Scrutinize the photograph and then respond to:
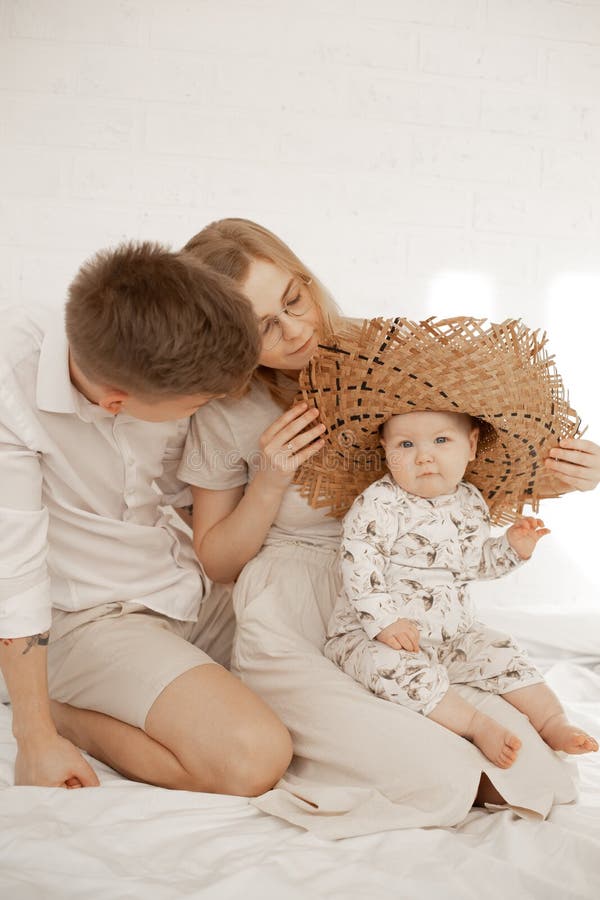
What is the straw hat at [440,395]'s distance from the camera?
1307 mm

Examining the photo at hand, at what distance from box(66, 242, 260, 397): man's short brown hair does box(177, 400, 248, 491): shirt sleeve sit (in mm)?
389

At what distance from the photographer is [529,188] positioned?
8.06ft

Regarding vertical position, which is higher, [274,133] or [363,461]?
[274,133]

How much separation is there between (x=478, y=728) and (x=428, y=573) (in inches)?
10.6

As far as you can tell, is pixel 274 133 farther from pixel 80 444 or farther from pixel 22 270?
pixel 80 444

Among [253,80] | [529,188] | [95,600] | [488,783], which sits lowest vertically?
[488,783]

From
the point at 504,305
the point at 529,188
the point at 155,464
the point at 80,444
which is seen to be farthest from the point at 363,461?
the point at 529,188

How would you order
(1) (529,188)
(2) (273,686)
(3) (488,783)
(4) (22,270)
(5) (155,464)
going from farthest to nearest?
(1) (529,188) < (4) (22,270) < (5) (155,464) < (2) (273,686) < (3) (488,783)

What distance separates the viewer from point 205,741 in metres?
1.21

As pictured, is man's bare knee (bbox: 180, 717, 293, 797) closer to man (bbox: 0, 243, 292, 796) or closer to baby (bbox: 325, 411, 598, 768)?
man (bbox: 0, 243, 292, 796)

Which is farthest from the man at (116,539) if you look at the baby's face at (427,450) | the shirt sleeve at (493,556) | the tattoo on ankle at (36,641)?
the shirt sleeve at (493,556)

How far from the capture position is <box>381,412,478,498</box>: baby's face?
1386mm

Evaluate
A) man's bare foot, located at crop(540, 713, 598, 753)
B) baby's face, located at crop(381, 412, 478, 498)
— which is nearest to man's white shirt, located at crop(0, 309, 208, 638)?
baby's face, located at crop(381, 412, 478, 498)

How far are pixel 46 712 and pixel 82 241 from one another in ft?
4.88
